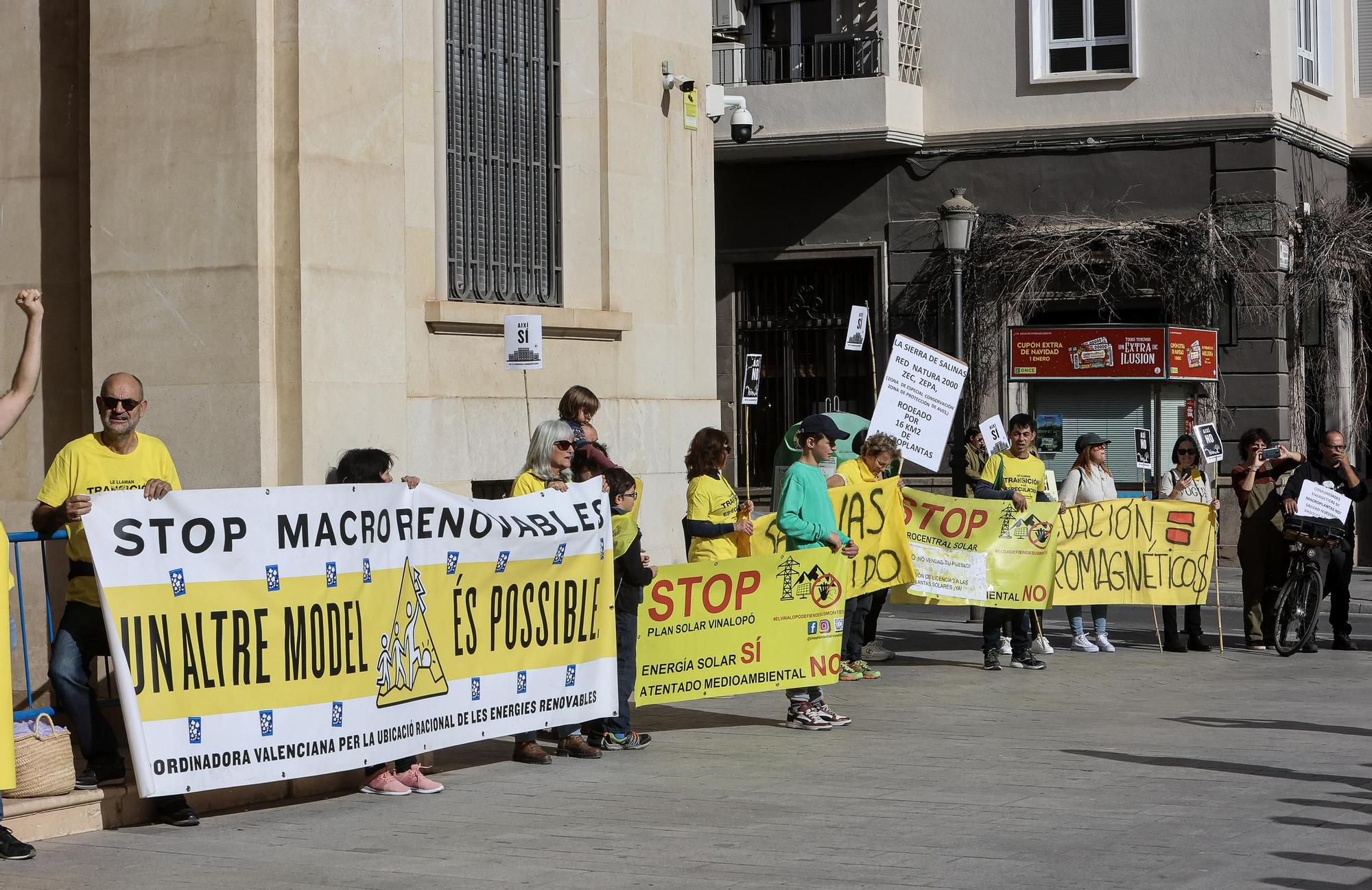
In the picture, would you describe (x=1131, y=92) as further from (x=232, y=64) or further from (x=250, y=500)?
(x=250, y=500)

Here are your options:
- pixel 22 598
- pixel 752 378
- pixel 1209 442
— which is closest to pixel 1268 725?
pixel 1209 442

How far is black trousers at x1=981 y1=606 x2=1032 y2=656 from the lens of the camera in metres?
14.5

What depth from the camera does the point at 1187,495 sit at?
16.4 meters

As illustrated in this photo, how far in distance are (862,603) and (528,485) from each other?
4456 mm

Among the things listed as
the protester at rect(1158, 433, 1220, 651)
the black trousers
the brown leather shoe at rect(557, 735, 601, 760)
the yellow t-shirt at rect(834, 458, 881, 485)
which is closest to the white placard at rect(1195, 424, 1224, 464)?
the protester at rect(1158, 433, 1220, 651)

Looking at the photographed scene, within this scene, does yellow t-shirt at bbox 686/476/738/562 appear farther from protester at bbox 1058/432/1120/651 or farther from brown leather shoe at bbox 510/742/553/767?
protester at bbox 1058/432/1120/651

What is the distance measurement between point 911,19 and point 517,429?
1420 centimetres

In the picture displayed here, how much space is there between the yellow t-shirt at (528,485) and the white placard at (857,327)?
14.1 metres

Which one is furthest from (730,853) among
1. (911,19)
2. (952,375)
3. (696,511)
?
(911,19)

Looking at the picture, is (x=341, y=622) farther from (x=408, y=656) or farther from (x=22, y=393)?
(x=22, y=393)

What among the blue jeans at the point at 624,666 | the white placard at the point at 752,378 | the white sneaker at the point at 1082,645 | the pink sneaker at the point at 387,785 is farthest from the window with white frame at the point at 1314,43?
the pink sneaker at the point at 387,785

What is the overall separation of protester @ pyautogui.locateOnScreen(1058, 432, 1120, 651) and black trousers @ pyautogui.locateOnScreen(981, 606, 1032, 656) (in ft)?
4.54

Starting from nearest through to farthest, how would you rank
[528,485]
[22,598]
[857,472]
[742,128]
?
[22,598] → [528,485] → [857,472] → [742,128]

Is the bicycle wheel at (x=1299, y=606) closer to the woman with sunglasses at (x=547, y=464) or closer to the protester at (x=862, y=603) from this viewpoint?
the protester at (x=862, y=603)
